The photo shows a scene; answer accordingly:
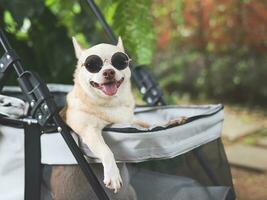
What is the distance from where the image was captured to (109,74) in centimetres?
115

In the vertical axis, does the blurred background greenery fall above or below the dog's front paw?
below

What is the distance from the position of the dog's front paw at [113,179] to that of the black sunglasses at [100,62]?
22cm

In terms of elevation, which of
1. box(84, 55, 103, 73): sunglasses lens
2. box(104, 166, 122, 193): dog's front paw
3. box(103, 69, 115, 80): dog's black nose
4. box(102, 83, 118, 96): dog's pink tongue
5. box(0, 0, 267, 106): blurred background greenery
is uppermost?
box(84, 55, 103, 73): sunglasses lens

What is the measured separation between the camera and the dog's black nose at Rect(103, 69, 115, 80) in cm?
115

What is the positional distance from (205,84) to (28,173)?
8.15ft

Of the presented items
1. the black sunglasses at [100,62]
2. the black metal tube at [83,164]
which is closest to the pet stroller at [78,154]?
the black metal tube at [83,164]

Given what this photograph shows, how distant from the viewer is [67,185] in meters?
1.24

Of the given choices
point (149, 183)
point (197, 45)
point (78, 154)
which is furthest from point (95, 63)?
point (197, 45)

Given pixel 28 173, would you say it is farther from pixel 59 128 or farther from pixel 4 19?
pixel 4 19

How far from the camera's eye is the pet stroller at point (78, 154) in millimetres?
1190

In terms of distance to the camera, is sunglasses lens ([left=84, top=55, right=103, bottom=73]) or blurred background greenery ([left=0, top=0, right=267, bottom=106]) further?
blurred background greenery ([left=0, top=0, right=267, bottom=106])

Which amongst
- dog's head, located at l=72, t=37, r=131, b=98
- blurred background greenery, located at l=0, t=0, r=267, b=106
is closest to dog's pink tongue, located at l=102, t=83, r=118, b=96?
dog's head, located at l=72, t=37, r=131, b=98

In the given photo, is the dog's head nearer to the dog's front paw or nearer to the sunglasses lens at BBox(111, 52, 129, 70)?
the sunglasses lens at BBox(111, 52, 129, 70)

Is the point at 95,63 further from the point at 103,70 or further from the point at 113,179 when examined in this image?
the point at 113,179
